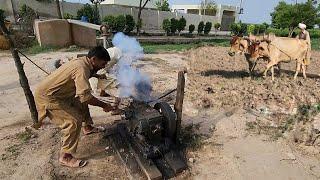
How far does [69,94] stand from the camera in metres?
4.08

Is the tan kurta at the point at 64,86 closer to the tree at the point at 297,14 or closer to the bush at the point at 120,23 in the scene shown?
the bush at the point at 120,23

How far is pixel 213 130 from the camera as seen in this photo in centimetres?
546

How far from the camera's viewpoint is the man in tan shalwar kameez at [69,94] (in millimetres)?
3701

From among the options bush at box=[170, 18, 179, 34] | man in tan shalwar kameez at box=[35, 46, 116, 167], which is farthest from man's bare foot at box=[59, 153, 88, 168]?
bush at box=[170, 18, 179, 34]

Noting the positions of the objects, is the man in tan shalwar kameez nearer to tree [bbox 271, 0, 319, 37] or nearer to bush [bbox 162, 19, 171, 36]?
bush [bbox 162, 19, 171, 36]

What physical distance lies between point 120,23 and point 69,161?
21.4 m

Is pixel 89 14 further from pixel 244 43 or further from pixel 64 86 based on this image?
pixel 64 86

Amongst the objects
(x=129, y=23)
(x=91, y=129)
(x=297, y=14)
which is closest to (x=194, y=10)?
(x=297, y=14)

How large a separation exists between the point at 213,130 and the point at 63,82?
291 cm

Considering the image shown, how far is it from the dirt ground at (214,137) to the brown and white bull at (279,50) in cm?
66

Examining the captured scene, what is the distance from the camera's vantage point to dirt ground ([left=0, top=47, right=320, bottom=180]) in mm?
4168

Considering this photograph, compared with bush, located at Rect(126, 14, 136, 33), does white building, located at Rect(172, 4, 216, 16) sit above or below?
above

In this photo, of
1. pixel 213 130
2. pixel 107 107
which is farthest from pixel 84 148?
pixel 213 130

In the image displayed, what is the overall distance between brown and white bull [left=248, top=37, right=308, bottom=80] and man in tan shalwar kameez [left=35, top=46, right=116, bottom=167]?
19.2 feet
